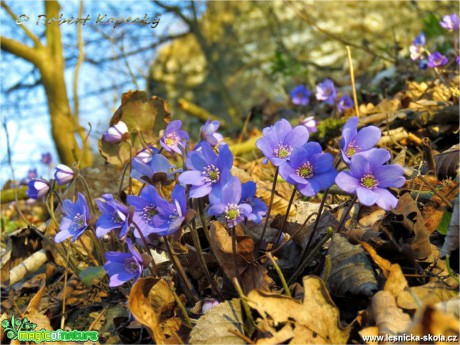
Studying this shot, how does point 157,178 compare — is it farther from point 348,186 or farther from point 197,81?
point 197,81

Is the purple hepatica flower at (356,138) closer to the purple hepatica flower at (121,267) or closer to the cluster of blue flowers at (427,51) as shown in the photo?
the purple hepatica flower at (121,267)

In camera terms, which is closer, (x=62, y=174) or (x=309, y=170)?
(x=309, y=170)

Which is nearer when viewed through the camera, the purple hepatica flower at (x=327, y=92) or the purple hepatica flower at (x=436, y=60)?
the purple hepatica flower at (x=436, y=60)

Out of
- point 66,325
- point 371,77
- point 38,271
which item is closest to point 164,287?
point 66,325

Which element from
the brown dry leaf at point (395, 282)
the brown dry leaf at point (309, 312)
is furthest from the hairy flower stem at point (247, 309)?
the brown dry leaf at point (395, 282)

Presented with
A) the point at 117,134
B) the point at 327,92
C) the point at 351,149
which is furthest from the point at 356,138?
the point at 327,92

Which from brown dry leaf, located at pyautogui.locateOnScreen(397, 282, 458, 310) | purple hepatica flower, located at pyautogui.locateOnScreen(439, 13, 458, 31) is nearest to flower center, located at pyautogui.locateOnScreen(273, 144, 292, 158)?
brown dry leaf, located at pyautogui.locateOnScreen(397, 282, 458, 310)

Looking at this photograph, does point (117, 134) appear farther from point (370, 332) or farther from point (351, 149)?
point (370, 332)
